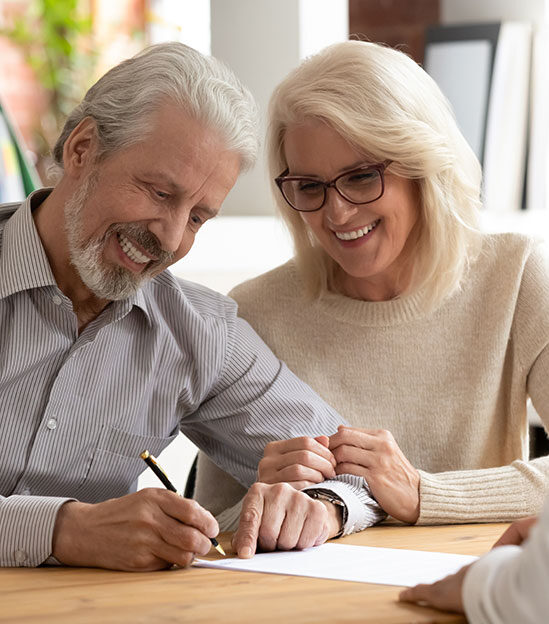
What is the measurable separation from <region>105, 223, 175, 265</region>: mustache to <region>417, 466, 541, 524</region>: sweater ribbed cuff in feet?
2.08

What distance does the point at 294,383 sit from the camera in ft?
6.99

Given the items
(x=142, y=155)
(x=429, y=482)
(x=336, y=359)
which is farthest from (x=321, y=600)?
(x=336, y=359)

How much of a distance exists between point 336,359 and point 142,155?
0.71m

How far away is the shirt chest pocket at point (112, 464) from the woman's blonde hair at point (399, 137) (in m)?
0.62

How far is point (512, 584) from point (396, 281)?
1.34 metres

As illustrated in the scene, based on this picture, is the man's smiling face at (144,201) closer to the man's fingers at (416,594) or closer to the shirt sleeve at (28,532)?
the shirt sleeve at (28,532)

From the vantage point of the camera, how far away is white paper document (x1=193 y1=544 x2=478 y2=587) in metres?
1.41

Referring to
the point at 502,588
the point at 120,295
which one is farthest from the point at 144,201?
the point at 502,588

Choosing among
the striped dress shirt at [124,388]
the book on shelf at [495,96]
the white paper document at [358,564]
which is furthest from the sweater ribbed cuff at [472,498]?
the book on shelf at [495,96]

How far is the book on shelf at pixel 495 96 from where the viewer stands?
4.52 metres

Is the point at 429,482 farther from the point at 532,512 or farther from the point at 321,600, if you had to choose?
the point at 321,600

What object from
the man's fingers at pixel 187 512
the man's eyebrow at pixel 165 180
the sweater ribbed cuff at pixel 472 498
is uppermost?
the man's eyebrow at pixel 165 180

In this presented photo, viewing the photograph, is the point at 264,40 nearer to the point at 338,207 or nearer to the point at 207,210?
the point at 338,207

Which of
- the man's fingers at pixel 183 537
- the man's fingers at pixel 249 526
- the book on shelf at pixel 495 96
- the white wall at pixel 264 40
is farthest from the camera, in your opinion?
the book on shelf at pixel 495 96
